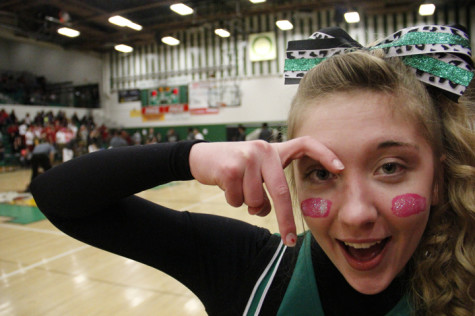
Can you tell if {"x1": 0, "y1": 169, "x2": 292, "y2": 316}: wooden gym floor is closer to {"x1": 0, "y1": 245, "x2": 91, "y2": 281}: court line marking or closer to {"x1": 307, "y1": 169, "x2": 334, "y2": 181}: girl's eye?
{"x1": 0, "y1": 245, "x2": 91, "y2": 281}: court line marking

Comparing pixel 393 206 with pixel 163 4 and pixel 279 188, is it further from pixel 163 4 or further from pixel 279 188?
pixel 163 4

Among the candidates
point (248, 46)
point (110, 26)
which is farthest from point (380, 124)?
point (110, 26)

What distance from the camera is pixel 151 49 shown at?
53.0 feet

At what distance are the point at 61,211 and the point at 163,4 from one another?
11731mm

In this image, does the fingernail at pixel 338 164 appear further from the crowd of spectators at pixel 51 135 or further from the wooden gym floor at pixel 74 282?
the crowd of spectators at pixel 51 135

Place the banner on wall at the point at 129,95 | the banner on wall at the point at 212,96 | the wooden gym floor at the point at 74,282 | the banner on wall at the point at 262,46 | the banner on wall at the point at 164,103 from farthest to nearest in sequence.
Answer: the banner on wall at the point at 129,95 < the banner on wall at the point at 164,103 < the banner on wall at the point at 212,96 < the banner on wall at the point at 262,46 < the wooden gym floor at the point at 74,282

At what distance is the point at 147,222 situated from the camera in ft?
2.82

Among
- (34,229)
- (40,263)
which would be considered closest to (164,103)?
(34,229)

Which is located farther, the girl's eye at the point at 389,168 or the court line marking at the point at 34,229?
the court line marking at the point at 34,229

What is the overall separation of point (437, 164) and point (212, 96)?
48.1ft

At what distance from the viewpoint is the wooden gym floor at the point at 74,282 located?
2408 mm

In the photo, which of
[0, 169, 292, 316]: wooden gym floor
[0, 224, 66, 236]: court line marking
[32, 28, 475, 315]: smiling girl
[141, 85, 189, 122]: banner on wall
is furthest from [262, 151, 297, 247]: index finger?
[141, 85, 189, 122]: banner on wall

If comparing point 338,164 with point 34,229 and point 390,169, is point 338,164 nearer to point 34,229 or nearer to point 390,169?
point 390,169

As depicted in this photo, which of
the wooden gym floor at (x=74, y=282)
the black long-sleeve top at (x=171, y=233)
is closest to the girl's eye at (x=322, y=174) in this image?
the black long-sleeve top at (x=171, y=233)
